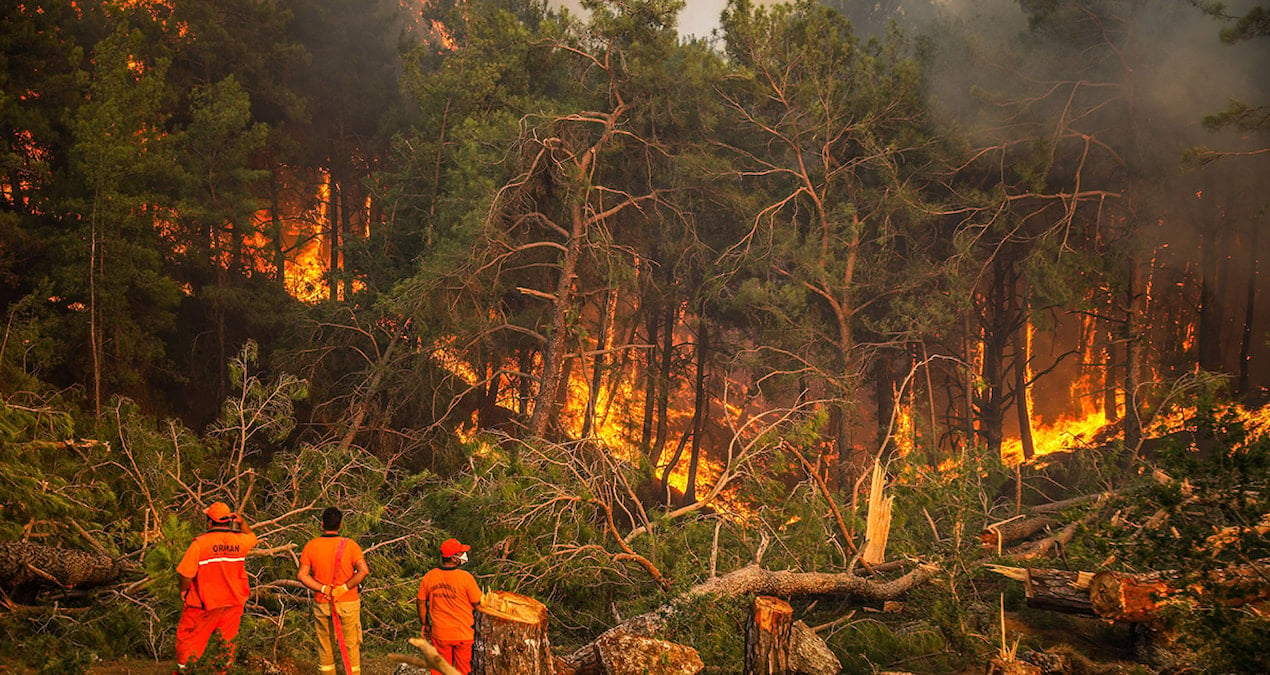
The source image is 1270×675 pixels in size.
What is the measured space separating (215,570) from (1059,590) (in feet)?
23.3

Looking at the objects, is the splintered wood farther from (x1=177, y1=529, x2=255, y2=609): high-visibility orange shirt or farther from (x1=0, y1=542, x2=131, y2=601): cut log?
(x1=0, y1=542, x2=131, y2=601): cut log

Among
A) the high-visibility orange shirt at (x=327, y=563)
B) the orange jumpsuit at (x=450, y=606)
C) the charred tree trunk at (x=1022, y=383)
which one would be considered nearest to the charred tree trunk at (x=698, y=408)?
the charred tree trunk at (x=1022, y=383)

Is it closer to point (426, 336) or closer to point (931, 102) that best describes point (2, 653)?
point (426, 336)

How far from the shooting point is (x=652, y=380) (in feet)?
67.2

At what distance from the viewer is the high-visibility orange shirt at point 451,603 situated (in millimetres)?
5922

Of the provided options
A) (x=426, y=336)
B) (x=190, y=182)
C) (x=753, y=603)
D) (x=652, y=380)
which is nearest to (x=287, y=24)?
(x=190, y=182)

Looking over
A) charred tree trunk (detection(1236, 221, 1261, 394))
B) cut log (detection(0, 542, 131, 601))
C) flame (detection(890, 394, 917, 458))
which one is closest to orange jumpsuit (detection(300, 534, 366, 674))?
cut log (detection(0, 542, 131, 601))

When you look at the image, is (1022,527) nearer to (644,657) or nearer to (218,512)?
(644,657)

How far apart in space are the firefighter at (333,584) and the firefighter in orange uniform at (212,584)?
1.58 ft

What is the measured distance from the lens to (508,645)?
225 inches

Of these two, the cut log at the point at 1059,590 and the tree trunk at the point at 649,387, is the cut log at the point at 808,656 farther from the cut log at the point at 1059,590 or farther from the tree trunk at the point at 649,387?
the tree trunk at the point at 649,387

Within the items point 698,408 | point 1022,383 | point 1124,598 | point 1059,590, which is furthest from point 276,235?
point 1022,383

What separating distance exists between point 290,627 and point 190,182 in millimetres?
11649

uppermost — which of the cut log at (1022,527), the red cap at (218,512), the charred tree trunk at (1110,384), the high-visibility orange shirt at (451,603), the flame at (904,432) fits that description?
the charred tree trunk at (1110,384)
